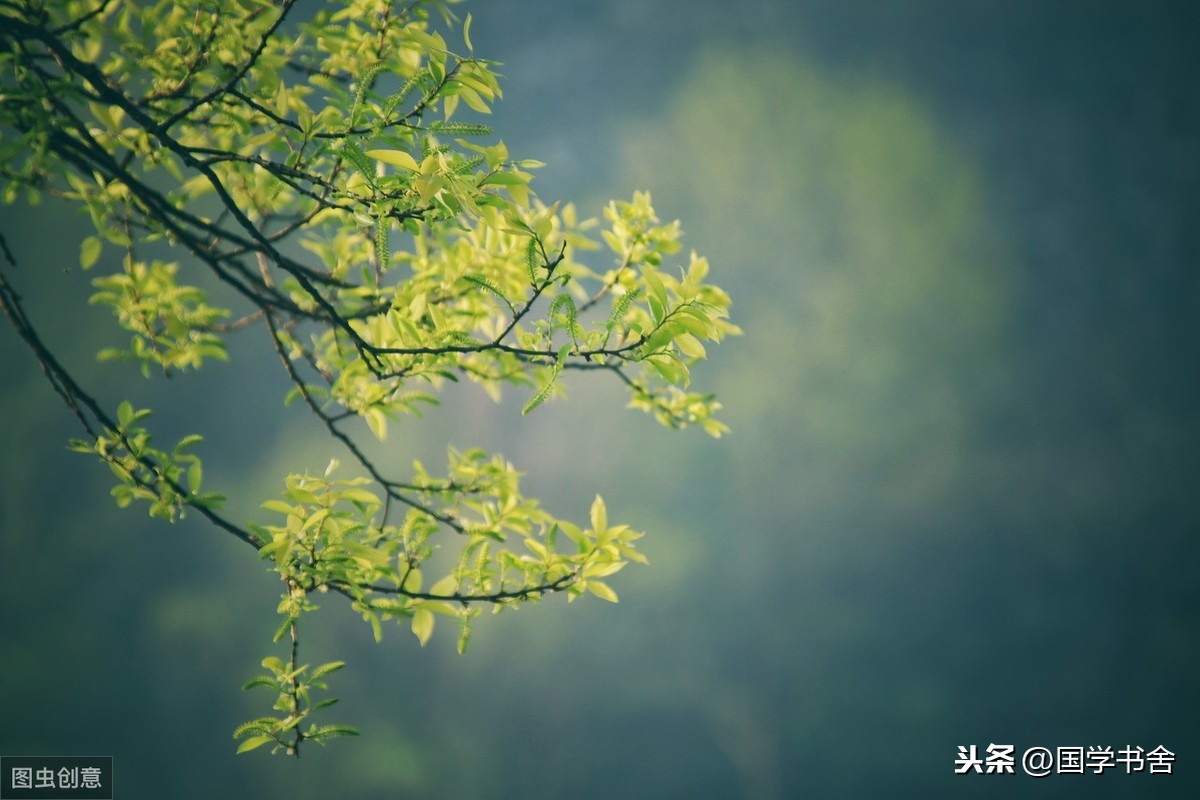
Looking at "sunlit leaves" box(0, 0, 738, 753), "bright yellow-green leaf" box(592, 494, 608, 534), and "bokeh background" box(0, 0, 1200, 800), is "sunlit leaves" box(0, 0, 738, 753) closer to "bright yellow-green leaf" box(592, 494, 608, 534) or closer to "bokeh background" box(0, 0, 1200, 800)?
"bright yellow-green leaf" box(592, 494, 608, 534)

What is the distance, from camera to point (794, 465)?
6.18 metres

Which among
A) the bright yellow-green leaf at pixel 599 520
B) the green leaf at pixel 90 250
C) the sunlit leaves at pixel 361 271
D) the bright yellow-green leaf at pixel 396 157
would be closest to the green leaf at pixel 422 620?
the sunlit leaves at pixel 361 271

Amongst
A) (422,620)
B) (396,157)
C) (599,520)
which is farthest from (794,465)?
(396,157)

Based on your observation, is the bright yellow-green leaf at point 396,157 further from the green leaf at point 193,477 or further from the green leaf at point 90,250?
the green leaf at point 90,250

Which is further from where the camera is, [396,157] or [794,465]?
[794,465]

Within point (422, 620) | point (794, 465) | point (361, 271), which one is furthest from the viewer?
point (794, 465)

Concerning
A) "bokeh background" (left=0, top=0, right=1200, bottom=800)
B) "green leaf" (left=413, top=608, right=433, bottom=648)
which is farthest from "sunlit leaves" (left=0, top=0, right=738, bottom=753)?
"bokeh background" (left=0, top=0, right=1200, bottom=800)

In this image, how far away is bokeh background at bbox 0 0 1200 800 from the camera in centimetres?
468

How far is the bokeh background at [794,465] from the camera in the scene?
15.4ft

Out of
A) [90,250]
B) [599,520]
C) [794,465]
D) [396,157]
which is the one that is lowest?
[599,520]

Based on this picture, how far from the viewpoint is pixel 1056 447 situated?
20.1 ft

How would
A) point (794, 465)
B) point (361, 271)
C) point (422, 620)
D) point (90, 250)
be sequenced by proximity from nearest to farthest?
Answer: 1. point (422, 620)
2. point (361, 271)
3. point (90, 250)
4. point (794, 465)

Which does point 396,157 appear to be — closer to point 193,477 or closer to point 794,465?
point 193,477

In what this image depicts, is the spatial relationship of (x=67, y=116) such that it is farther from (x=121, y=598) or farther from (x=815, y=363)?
(x=815, y=363)
